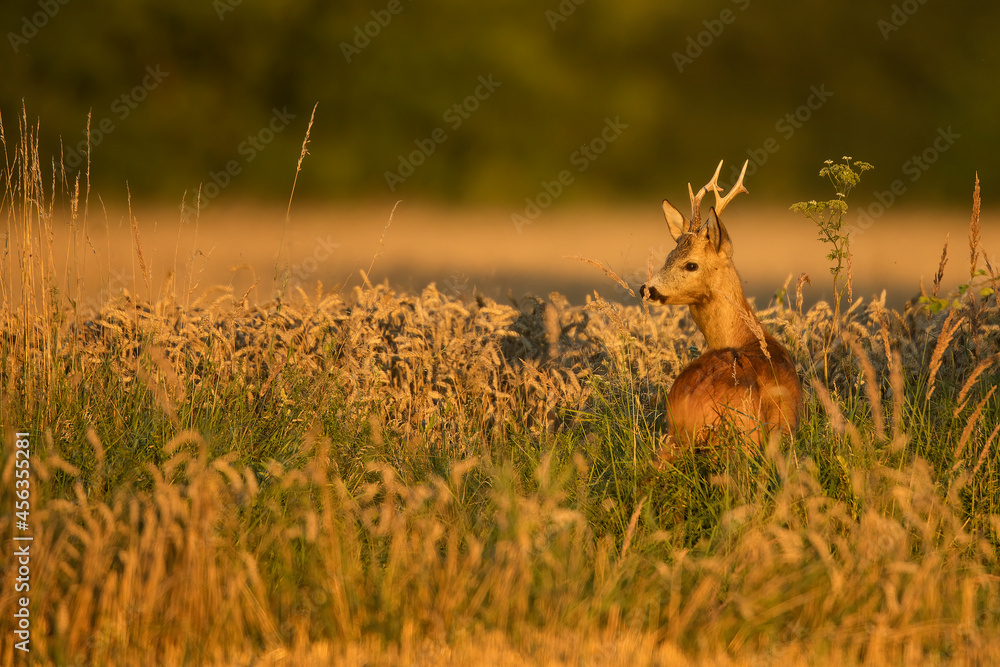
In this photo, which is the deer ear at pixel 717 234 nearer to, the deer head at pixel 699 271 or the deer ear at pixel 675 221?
the deer head at pixel 699 271

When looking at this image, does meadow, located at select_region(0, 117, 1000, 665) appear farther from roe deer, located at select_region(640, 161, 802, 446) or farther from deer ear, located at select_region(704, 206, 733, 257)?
deer ear, located at select_region(704, 206, 733, 257)

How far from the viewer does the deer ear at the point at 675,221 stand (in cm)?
482

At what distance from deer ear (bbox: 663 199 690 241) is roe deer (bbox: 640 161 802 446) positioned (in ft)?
0.34

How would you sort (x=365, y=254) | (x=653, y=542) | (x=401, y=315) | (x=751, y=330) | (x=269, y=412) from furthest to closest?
(x=365, y=254), (x=401, y=315), (x=269, y=412), (x=751, y=330), (x=653, y=542)

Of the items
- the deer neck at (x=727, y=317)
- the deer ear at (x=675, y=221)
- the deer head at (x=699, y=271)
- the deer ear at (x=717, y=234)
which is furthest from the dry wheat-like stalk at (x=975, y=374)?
the deer ear at (x=675, y=221)

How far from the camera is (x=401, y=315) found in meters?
6.51

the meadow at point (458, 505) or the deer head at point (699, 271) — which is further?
the deer head at point (699, 271)

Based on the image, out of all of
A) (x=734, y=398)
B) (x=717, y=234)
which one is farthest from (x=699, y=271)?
(x=734, y=398)

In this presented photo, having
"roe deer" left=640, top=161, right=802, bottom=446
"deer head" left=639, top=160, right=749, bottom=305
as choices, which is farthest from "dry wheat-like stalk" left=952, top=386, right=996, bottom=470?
"deer head" left=639, top=160, right=749, bottom=305

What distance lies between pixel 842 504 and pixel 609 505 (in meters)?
0.83

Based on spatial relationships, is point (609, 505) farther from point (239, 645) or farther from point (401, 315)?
point (401, 315)

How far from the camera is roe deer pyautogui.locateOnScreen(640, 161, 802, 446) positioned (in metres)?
4.21

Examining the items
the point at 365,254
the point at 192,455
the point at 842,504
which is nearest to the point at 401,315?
the point at 192,455

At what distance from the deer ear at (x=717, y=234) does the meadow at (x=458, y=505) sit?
2.08 feet
